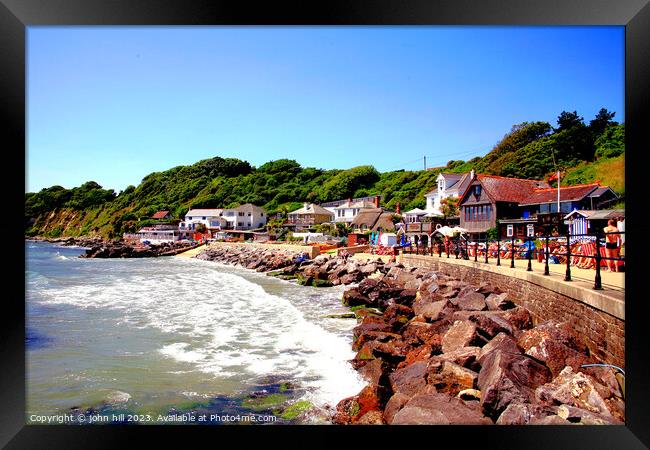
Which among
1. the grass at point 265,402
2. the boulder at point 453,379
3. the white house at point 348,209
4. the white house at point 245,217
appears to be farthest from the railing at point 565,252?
the white house at point 245,217

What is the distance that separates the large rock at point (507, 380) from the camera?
3.53m

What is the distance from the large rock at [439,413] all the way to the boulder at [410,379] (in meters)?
0.56

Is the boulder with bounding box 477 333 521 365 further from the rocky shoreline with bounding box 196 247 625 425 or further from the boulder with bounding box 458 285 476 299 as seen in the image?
the boulder with bounding box 458 285 476 299

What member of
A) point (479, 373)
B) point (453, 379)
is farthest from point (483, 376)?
point (453, 379)

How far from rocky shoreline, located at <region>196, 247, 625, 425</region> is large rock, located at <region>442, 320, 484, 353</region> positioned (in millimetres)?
12

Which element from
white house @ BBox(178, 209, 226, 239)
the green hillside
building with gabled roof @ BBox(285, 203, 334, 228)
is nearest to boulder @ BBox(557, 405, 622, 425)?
the green hillside

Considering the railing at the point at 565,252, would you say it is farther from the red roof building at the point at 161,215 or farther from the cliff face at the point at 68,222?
the red roof building at the point at 161,215

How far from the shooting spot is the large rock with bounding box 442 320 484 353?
4.98m

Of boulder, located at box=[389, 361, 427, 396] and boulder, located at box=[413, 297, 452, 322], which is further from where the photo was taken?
boulder, located at box=[413, 297, 452, 322]

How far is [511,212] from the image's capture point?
692 inches
